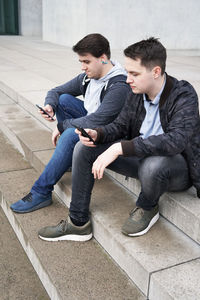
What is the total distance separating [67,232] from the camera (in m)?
2.35

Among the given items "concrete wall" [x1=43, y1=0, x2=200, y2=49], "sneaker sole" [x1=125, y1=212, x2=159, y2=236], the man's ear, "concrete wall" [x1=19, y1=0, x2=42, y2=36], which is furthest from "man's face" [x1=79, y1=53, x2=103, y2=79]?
"concrete wall" [x1=19, y1=0, x2=42, y2=36]

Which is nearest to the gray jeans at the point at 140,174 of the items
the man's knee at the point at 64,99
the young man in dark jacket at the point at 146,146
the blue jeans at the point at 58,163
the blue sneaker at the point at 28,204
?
the young man in dark jacket at the point at 146,146

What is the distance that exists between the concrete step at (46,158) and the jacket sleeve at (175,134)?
38 centimetres

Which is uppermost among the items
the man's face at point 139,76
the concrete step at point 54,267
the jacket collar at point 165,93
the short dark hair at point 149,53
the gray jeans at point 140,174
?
the short dark hair at point 149,53

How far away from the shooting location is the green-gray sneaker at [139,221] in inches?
85.2

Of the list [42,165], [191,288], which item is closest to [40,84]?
[42,165]

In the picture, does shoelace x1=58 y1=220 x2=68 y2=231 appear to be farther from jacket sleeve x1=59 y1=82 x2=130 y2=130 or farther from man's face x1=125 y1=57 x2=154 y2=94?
man's face x1=125 y1=57 x2=154 y2=94

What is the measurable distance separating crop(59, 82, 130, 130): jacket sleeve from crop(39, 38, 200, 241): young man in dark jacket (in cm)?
20

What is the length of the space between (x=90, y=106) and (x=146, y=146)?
35.7 inches

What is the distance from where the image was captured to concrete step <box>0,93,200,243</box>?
2141 mm

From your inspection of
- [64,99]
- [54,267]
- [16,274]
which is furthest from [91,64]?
[16,274]

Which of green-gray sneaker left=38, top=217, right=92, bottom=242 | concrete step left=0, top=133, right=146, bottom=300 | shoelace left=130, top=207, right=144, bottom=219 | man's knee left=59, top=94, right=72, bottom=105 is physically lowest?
concrete step left=0, top=133, right=146, bottom=300

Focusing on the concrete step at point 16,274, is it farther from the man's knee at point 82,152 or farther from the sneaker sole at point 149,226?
the man's knee at point 82,152

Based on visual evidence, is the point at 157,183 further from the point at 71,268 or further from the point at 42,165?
the point at 42,165
